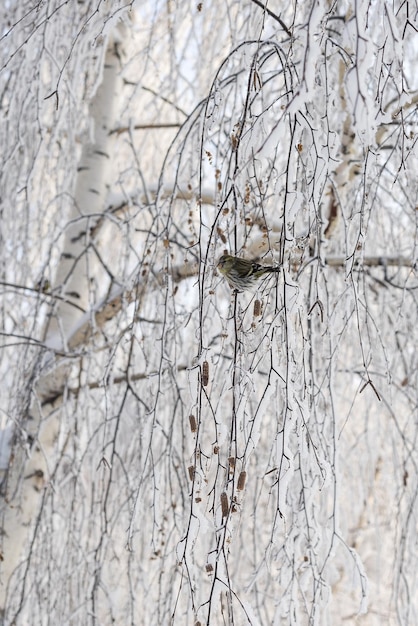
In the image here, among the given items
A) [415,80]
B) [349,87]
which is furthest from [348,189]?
[349,87]

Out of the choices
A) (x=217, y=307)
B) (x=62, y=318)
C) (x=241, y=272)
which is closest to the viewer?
(x=241, y=272)

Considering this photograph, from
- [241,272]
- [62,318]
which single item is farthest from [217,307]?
[62,318]

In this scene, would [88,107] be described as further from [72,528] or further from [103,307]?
[72,528]

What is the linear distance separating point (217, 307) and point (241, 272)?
1.93 feet

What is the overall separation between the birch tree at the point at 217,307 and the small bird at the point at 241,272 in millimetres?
32

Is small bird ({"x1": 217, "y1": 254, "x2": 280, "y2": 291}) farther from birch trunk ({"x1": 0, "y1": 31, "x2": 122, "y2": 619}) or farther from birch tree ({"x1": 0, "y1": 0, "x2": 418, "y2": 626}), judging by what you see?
birch trunk ({"x1": 0, "y1": 31, "x2": 122, "y2": 619})

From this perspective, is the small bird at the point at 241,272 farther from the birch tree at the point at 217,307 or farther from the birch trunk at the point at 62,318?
the birch trunk at the point at 62,318

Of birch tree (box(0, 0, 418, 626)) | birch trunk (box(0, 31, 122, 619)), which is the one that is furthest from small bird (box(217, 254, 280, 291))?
birch trunk (box(0, 31, 122, 619))

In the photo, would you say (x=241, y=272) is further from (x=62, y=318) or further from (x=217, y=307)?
(x=62, y=318)

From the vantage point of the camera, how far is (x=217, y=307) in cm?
168

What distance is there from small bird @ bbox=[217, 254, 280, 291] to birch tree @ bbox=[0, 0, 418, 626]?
32 mm

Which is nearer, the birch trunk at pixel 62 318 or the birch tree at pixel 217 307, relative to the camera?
the birch tree at pixel 217 307

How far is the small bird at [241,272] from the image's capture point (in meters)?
1.06

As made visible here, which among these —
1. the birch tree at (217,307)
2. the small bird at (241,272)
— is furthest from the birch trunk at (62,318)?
the small bird at (241,272)
